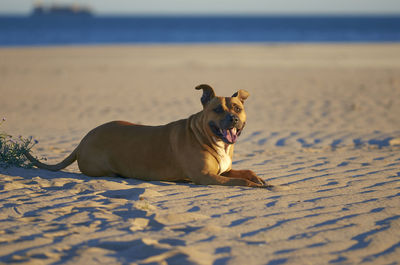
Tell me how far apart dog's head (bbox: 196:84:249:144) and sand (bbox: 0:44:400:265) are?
0.61 m

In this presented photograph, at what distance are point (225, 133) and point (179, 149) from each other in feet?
1.97

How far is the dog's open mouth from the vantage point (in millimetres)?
5988

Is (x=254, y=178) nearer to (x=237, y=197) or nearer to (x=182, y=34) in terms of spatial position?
(x=237, y=197)

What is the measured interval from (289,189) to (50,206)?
2.57 m

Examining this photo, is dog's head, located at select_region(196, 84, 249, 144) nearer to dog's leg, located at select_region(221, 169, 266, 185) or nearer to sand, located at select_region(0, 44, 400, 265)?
dog's leg, located at select_region(221, 169, 266, 185)

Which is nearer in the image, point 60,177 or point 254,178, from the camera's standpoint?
point 254,178

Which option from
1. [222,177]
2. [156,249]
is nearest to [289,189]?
[222,177]

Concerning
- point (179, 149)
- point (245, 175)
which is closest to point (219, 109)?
point (179, 149)

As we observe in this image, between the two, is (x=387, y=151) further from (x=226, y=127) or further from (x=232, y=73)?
(x=232, y=73)

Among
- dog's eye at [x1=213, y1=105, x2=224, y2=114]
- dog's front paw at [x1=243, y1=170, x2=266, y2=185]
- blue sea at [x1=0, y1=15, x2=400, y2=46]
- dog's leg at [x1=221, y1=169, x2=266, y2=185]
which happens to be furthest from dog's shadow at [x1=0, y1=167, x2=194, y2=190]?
blue sea at [x1=0, y1=15, x2=400, y2=46]

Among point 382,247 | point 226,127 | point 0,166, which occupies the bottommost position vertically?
point 382,247

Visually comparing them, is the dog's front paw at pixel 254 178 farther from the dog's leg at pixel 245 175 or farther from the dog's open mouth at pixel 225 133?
the dog's open mouth at pixel 225 133

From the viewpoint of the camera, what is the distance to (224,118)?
5.89 metres

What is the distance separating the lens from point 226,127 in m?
5.88
